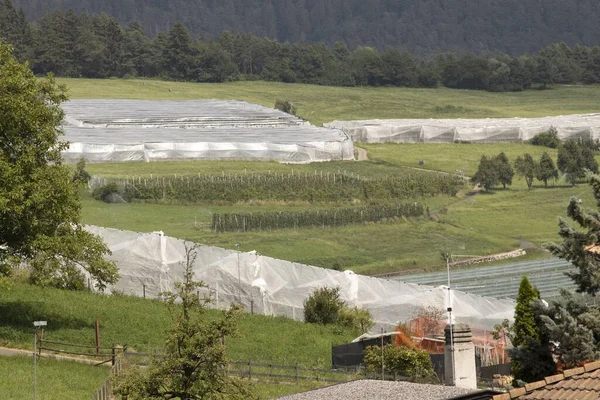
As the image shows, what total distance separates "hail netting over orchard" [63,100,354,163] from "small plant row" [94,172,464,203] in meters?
7.57

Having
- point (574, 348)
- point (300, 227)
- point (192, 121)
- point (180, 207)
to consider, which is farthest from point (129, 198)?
point (574, 348)

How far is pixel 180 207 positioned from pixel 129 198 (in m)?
2.58

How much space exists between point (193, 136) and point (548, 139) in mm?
25577

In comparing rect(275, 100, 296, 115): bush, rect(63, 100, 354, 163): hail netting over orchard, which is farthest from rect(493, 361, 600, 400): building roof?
rect(275, 100, 296, 115): bush

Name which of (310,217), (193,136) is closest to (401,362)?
(310,217)

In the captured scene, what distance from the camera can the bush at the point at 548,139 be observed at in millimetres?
108062

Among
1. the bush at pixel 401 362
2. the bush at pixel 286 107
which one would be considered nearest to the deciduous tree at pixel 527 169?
the bush at pixel 286 107

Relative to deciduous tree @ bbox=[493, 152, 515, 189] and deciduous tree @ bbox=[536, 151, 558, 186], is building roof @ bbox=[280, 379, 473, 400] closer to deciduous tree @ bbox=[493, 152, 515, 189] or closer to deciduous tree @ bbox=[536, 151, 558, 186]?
deciduous tree @ bbox=[493, 152, 515, 189]

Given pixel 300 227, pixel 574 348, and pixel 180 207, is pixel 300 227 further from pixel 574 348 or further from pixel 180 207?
pixel 574 348

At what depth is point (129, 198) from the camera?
77125 millimetres

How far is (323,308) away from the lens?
47.0m

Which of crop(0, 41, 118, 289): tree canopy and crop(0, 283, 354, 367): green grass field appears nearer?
crop(0, 41, 118, 289): tree canopy

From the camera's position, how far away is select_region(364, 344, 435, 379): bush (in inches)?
1404

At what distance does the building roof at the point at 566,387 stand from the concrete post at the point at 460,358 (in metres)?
11.5
